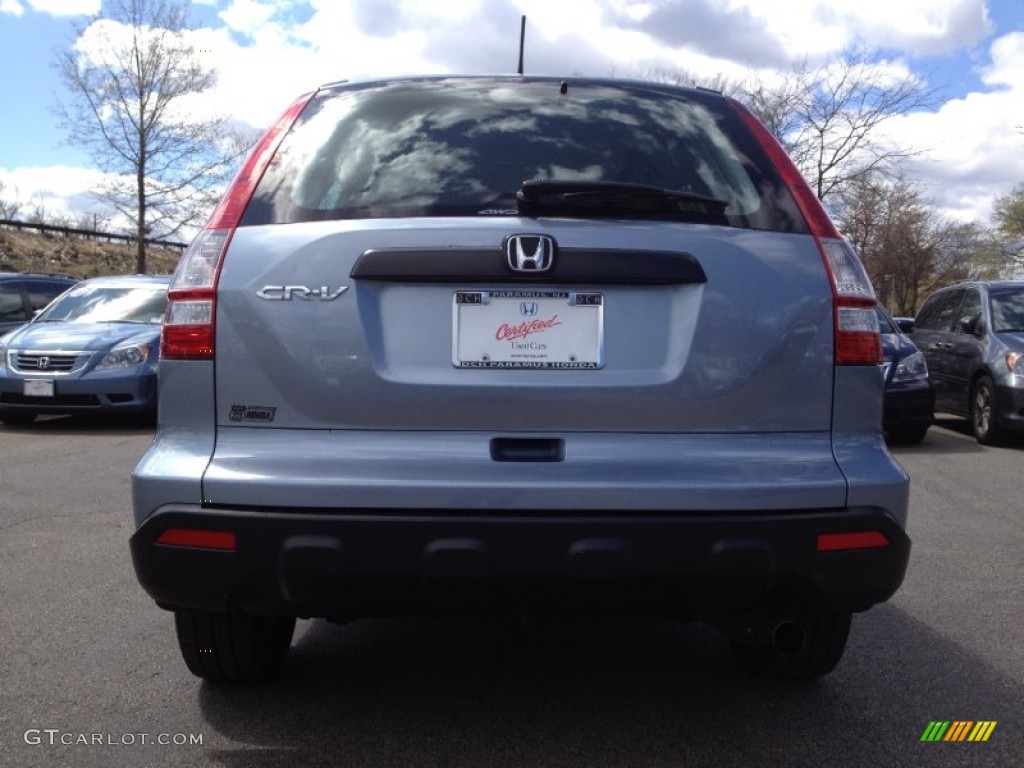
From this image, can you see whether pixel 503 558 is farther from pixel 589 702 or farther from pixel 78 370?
pixel 78 370

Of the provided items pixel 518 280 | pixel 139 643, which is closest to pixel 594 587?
pixel 518 280

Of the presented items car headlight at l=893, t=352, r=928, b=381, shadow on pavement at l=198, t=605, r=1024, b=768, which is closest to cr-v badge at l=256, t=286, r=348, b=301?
shadow on pavement at l=198, t=605, r=1024, b=768

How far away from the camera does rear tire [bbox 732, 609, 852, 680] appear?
3.05 meters

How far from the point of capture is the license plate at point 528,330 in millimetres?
2551

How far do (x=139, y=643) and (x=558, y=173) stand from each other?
2257mm

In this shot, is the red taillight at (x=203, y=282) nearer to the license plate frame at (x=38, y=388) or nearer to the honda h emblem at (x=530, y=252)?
the honda h emblem at (x=530, y=252)

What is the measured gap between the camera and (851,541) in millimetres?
2518

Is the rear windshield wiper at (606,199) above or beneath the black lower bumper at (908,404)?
above

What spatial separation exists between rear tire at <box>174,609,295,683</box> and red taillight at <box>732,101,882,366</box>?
1767 millimetres

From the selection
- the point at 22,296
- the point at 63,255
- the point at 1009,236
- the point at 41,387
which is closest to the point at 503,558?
the point at 41,387

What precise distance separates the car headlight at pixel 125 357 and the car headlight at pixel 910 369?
697 cm

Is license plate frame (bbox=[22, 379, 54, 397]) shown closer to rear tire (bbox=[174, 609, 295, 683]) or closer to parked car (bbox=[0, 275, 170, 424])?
parked car (bbox=[0, 275, 170, 424])

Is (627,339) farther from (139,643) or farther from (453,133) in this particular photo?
(139,643)

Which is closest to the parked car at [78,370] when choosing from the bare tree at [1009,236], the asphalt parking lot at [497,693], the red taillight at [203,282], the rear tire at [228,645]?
the asphalt parking lot at [497,693]
